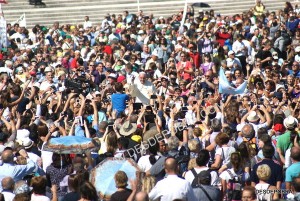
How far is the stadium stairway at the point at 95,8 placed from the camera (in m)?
38.1

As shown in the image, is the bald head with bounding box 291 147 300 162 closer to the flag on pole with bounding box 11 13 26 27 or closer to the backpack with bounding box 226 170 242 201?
the backpack with bounding box 226 170 242 201

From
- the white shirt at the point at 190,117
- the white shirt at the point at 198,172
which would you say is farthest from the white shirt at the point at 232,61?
the white shirt at the point at 198,172

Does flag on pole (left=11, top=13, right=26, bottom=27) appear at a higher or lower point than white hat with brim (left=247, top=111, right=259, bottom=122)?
higher

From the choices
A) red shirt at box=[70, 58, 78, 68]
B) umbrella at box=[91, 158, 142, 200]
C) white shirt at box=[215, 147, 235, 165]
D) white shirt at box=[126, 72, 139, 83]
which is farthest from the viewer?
red shirt at box=[70, 58, 78, 68]

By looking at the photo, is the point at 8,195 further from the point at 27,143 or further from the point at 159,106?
the point at 159,106

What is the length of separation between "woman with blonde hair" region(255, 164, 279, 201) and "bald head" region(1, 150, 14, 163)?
9.80 feet

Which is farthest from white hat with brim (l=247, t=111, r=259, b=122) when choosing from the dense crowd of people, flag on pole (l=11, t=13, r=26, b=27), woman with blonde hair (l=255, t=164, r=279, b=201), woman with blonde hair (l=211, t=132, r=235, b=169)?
flag on pole (l=11, t=13, r=26, b=27)

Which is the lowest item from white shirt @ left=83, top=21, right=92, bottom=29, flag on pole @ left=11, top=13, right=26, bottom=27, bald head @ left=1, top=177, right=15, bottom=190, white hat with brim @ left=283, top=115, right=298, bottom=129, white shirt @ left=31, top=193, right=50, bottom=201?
white shirt @ left=31, top=193, right=50, bottom=201

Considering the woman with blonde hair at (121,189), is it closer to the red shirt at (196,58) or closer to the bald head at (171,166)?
the bald head at (171,166)

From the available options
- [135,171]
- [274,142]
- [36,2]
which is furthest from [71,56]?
[135,171]

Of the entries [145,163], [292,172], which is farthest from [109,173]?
[292,172]

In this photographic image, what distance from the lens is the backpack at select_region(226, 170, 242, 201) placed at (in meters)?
12.8

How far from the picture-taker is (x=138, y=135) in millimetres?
16188

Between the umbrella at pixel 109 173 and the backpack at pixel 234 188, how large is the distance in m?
1.08
